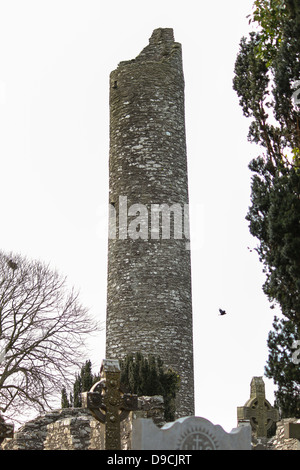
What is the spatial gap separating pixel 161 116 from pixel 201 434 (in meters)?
16.8

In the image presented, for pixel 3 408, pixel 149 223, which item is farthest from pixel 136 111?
pixel 3 408

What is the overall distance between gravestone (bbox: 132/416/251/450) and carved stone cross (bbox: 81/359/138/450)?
90.3 inches

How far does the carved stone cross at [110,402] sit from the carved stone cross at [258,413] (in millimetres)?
3610

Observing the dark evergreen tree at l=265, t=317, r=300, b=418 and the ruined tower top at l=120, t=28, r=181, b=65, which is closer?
the dark evergreen tree at l=265, t=317, r=300, b=418

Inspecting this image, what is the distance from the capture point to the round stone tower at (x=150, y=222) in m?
23.9

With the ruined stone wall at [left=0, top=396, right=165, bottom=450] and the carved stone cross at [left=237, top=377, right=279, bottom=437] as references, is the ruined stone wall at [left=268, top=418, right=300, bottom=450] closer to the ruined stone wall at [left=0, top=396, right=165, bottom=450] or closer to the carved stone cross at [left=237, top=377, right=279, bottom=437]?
the carved stone cross at [left=237, top=377, right=279, bottom=437]

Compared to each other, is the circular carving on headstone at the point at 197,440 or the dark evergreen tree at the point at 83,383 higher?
the dark evergreen tree at the point at 83,383

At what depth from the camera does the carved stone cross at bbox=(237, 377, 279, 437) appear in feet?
50.8

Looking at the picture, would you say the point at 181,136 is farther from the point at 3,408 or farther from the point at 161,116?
the point at 3,408

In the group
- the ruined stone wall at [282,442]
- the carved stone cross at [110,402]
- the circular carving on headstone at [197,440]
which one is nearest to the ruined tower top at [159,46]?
the ruined stone wall at [282,442]

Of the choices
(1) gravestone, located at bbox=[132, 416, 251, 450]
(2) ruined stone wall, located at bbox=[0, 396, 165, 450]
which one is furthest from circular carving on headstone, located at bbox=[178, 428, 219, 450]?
(2) ruined stone wall, located at bbox=[0, 396, 165, 450]

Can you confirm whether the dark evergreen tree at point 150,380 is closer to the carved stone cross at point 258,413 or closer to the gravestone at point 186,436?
the carved stone cross at point 258,413

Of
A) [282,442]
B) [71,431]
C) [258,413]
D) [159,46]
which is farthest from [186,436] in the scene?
[159,46]

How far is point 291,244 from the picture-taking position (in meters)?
13.8
